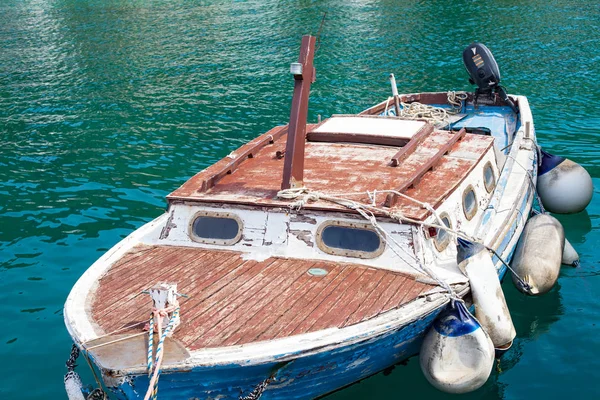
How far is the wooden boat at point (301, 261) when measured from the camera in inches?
316

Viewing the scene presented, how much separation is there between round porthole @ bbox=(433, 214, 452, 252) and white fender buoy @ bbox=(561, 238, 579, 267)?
12.8ft

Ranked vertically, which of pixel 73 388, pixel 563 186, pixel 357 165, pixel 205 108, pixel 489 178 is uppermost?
pixel 357 165

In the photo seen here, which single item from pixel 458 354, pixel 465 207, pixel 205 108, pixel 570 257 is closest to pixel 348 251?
pixel 458 354

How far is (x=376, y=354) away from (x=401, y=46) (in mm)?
25338

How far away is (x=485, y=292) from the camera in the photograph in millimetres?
9562

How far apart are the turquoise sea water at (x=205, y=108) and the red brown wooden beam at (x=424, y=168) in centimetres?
Answer: 256

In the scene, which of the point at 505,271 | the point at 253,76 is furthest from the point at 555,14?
the point at 505,271

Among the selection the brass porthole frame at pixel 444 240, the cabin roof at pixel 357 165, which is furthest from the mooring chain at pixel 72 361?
the brass porthole frame at pixel 444 240

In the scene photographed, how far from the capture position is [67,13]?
4678cm

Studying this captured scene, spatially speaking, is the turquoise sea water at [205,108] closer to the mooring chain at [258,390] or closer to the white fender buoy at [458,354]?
the white fender buoy at [458,354]

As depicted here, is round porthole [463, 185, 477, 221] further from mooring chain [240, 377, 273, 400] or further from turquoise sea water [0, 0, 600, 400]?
mooring chain [240, 377, 273, 400]

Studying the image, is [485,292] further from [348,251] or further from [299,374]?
[299,374]

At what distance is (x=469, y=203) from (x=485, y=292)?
2372mm

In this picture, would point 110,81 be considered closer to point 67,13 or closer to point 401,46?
point 401,46
